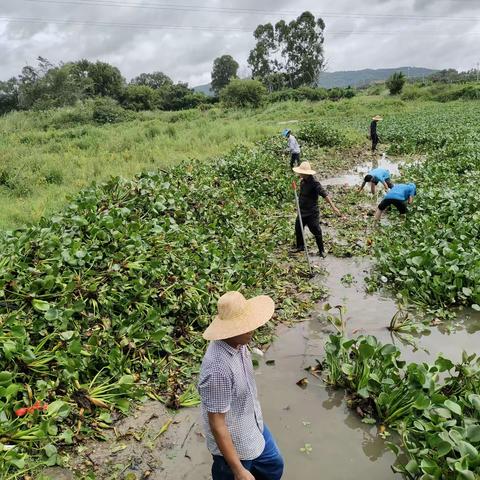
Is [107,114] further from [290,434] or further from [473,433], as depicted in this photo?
[473,433]

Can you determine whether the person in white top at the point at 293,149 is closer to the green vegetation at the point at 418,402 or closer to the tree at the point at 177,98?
the green vegetation at the point at 418,402

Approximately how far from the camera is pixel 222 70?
7025 centimetres

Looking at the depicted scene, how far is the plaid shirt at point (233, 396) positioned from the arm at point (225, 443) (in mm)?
48

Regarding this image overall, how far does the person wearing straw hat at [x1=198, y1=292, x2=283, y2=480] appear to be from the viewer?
2.21 meters

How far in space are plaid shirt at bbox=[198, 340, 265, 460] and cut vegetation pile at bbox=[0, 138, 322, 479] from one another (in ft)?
5.53

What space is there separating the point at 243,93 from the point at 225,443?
40.2m

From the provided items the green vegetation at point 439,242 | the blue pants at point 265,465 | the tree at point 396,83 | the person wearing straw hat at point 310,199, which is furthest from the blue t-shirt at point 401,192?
the tree at point 396,83

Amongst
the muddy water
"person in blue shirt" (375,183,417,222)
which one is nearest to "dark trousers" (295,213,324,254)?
"person in blue shirt" (375,183,417,222)

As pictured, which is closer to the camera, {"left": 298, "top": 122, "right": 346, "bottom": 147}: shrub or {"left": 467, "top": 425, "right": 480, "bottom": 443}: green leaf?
{"left": 467, "top": 425, "right": 480, "bottom": 443}: green leaf

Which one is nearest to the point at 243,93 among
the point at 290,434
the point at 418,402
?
the point at 290,434

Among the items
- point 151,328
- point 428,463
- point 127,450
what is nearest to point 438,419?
point 428,463

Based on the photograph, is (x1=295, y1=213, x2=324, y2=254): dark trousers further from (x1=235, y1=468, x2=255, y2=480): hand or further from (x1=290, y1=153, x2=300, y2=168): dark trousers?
Answer: (x1=290, y1=153, x2=300, y2=168): dark trousers

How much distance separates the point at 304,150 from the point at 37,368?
15007mm

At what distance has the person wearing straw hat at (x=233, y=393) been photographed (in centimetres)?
221
